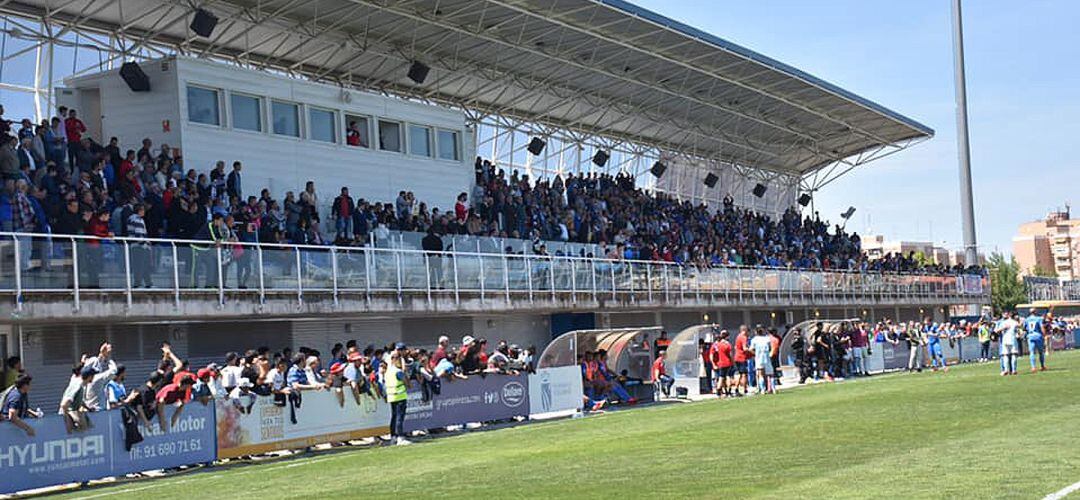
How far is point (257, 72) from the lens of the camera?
113 feet

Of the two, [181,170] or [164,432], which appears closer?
[164,432]

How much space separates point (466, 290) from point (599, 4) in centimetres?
1451

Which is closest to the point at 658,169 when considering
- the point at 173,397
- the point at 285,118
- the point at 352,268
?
the point at 285,118

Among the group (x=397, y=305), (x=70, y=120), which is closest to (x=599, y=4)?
(x=397, y=305)

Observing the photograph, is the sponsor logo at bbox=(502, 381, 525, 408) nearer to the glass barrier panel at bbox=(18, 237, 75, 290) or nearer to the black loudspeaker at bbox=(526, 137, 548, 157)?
the glass barrier panel at bbox=(18, 237, 75, 290)

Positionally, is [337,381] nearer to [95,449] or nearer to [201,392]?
[201,392]

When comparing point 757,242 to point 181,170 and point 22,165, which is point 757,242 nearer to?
point 181,170

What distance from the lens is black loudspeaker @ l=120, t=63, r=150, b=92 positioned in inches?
1246

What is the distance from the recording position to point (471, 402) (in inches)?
1136

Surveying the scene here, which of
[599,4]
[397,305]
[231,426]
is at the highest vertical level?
[599,4]

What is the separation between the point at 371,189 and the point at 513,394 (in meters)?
10.1

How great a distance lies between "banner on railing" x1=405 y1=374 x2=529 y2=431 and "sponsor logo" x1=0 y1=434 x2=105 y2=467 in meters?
7.87

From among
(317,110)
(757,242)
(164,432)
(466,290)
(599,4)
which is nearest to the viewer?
(164,432)

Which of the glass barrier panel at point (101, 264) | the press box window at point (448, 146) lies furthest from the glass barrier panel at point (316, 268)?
the press box window at point (448, 146)
